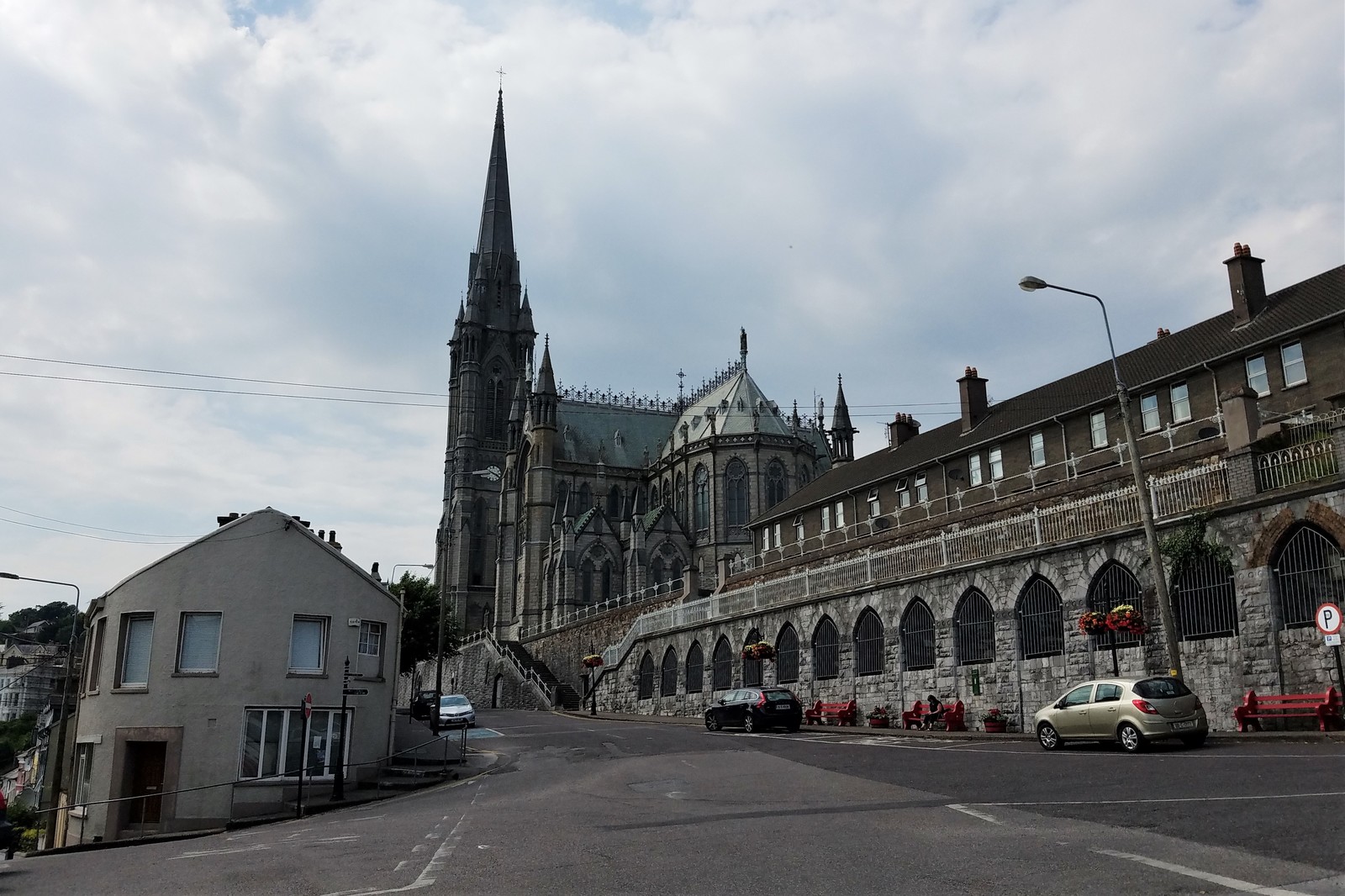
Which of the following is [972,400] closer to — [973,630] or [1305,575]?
[973,630]

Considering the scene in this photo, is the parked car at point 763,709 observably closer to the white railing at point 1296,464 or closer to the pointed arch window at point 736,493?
the white railing at point 1296,464

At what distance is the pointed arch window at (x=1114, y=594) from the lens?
22859 mm

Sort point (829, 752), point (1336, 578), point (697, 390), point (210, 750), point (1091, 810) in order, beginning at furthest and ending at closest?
point (697, 390) < point (210, 750) < point (829, 752) < point (1336, 578) < point (1091, 810)

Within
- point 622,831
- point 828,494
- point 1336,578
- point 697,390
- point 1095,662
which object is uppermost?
point 697,390

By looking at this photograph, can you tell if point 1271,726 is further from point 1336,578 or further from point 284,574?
point 284,574

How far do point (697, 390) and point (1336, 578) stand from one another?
82.2 m

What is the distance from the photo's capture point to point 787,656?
36125 millimetres

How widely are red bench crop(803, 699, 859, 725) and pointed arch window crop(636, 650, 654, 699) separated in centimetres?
1373

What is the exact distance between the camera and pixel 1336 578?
1889cm

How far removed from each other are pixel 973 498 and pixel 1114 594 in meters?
16.8

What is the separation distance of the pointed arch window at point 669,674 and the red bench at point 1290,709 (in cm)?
2671

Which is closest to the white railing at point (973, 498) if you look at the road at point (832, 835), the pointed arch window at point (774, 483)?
the road at point (832, 835)

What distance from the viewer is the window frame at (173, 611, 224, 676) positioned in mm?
23484

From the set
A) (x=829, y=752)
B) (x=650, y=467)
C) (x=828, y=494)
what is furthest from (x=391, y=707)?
(x=650, y=467)
